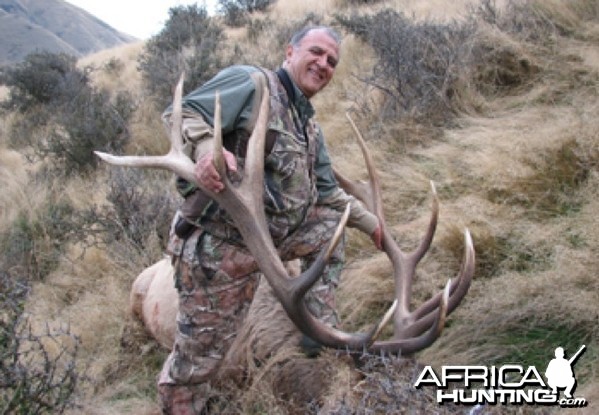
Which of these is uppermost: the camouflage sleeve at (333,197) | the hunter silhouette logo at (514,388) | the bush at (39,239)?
the camouflage sleeve at (333,197)

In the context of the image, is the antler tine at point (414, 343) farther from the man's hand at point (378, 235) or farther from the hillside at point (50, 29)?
the hillside at point (50, 29)

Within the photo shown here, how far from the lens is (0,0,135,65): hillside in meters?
46.8

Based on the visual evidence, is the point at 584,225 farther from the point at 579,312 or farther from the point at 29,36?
the point at 29,36

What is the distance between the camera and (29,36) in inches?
1891

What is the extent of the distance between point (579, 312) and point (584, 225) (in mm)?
642

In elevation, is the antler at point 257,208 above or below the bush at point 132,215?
above

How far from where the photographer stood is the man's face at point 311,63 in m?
2.96

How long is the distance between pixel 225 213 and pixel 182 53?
272 inches

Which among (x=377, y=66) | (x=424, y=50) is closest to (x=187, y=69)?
(x=377, y=66)

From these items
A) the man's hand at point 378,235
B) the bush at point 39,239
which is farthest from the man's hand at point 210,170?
the bush at point 39,239

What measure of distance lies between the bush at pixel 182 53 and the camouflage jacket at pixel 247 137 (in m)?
4.61

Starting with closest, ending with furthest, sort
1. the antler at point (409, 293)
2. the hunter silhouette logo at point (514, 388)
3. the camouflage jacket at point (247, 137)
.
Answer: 1. the hunter silhouette logo at point (514, 388)
2. the antler at point (409, 293)
3. the camouflage jacket at point (247, 137)

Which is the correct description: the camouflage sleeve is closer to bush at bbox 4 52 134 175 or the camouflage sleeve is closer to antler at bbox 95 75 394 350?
antler at bbox 95 75 394 350

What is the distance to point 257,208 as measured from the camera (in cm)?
265
